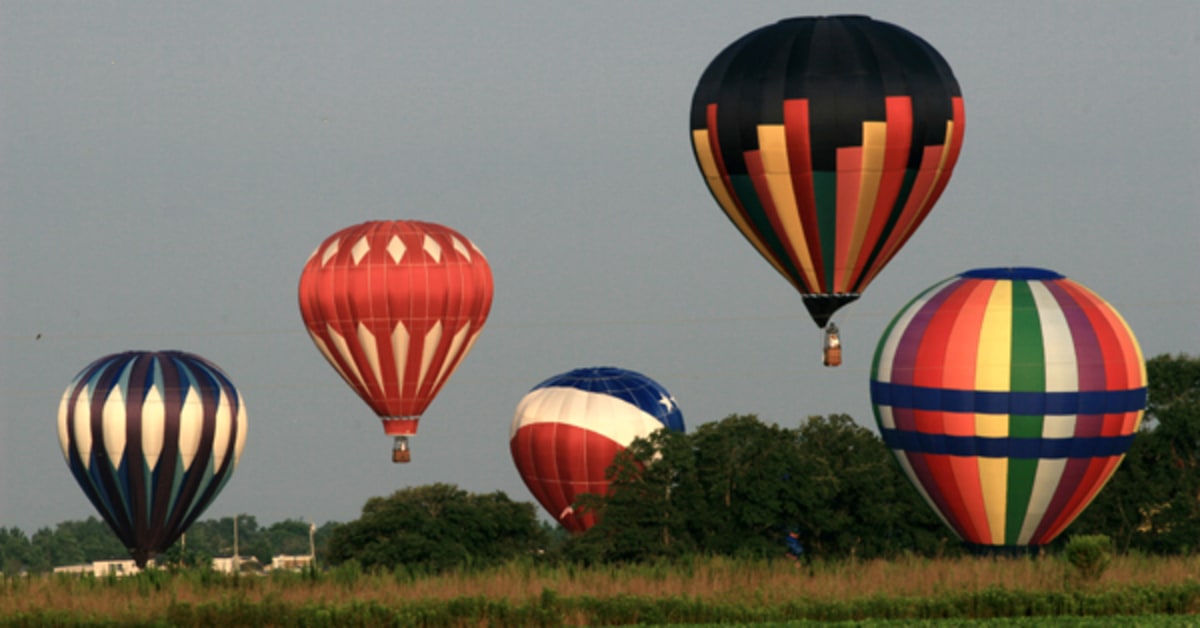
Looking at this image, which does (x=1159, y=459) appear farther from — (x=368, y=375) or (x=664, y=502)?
(x=368, y=375)

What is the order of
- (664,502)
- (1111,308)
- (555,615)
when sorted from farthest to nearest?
(664,502) → (1111,308) → (555,615)

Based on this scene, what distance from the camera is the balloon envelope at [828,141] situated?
5206 centimetres

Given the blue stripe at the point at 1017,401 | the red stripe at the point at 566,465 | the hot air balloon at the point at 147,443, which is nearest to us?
the blue stripe at the point at 1017,401

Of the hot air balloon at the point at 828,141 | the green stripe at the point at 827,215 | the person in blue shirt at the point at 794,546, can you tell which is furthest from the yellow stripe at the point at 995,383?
the person in blue shirt at the point at 794,546

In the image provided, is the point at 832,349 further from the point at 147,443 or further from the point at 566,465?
the point at 147,443

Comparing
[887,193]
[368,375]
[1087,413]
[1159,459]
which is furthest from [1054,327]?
[368,375]

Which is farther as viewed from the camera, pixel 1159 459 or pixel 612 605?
pixel 1159 459

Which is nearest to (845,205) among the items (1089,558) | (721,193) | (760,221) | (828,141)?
(828,141)

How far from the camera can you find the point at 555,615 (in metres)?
39.4

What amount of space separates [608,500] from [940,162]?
15509 mm

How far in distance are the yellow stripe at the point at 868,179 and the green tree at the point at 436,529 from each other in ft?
81.0

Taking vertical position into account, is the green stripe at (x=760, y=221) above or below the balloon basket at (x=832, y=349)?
above

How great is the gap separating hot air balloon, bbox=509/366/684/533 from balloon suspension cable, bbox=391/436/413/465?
8.43 m

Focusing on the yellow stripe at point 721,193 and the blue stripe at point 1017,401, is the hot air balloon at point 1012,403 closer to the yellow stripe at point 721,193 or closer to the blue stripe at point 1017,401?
the blue stripe at point 1017,401
